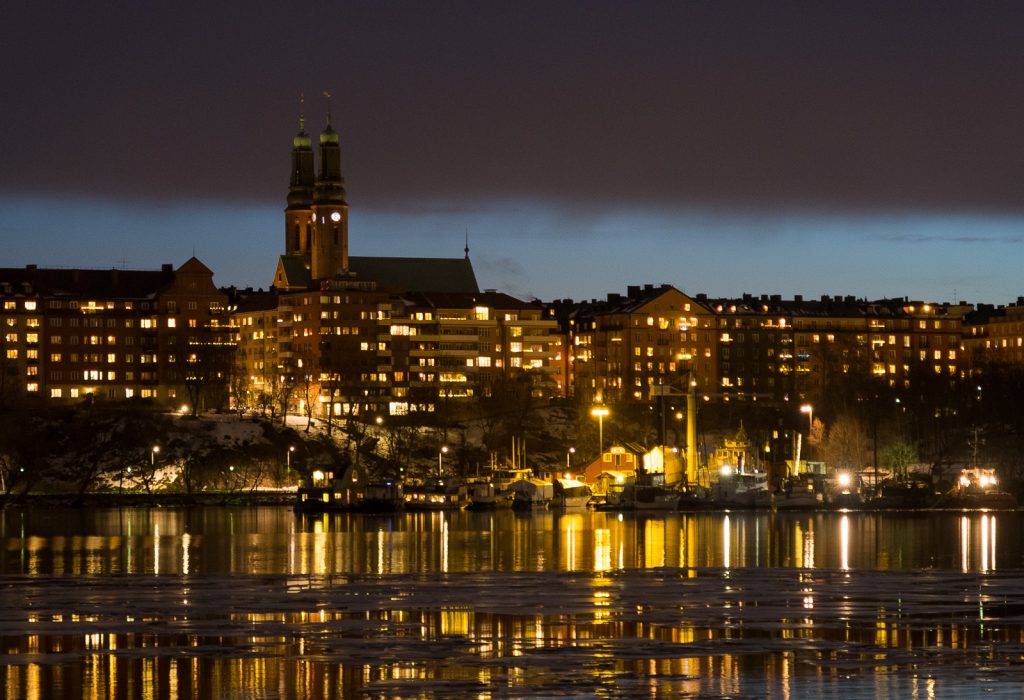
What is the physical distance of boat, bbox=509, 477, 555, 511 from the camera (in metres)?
131

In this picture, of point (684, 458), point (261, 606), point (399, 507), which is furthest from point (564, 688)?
Result: point (684, 458)

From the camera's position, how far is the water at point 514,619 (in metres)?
33.6

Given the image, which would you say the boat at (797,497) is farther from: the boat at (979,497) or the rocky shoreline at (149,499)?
the rocky shoreline at (149,499)

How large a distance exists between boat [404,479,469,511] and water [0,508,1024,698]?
5625 centimetres

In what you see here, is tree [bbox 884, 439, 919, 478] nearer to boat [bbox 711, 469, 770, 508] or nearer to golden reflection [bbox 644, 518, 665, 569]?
boat [bbox 711, 469, 770, 508]

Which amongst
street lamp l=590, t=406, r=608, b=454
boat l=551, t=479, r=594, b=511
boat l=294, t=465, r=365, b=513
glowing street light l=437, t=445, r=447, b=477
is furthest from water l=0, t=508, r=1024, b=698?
glowing street light l=437, t=445, r=447, b=477

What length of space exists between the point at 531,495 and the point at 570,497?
11.9 feet

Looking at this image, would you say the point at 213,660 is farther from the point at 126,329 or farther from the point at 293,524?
the point at 126,329

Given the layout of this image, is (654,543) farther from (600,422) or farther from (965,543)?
(600,422)

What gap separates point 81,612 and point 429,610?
883 cm

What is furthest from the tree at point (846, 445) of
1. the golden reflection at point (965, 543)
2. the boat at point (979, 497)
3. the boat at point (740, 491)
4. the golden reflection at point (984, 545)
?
the golden reflection at point (965, 543)

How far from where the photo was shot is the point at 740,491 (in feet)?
432

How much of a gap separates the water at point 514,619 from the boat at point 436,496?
5625 cm

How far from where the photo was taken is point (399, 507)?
441ft
